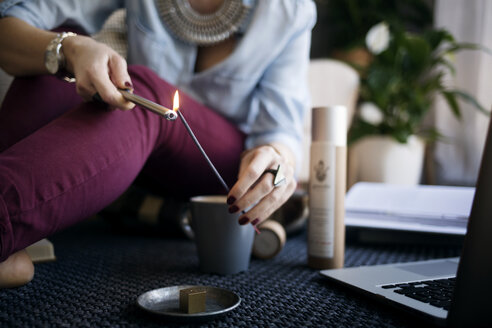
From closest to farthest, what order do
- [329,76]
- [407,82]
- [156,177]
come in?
[156,177], [329,76], [407,82]

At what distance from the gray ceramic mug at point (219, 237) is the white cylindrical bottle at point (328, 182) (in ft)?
0.37

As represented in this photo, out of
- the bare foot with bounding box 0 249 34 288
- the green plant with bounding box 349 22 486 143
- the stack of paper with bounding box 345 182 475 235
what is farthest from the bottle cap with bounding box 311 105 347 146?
the green plant with bounding box 349 22 486 143

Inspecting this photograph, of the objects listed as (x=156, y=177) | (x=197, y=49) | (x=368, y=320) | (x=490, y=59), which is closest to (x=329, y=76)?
(x=490, y=59)

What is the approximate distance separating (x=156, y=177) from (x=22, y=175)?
43 cm

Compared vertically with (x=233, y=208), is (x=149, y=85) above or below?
above

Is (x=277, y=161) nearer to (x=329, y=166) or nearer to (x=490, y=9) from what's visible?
(x=329, y=166)

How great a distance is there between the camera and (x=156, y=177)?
877 millimetres

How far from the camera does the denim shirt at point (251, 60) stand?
2.69 ft

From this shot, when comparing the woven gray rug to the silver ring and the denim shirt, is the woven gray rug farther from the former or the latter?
the denim shirt

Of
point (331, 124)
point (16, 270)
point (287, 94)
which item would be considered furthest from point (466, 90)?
point (16, 270)

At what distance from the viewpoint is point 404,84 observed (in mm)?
1861

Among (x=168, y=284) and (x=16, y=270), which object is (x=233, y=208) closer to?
(x=168, y=284)

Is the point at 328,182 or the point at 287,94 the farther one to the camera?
the point at 287,94

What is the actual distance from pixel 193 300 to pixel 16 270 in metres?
0.26
